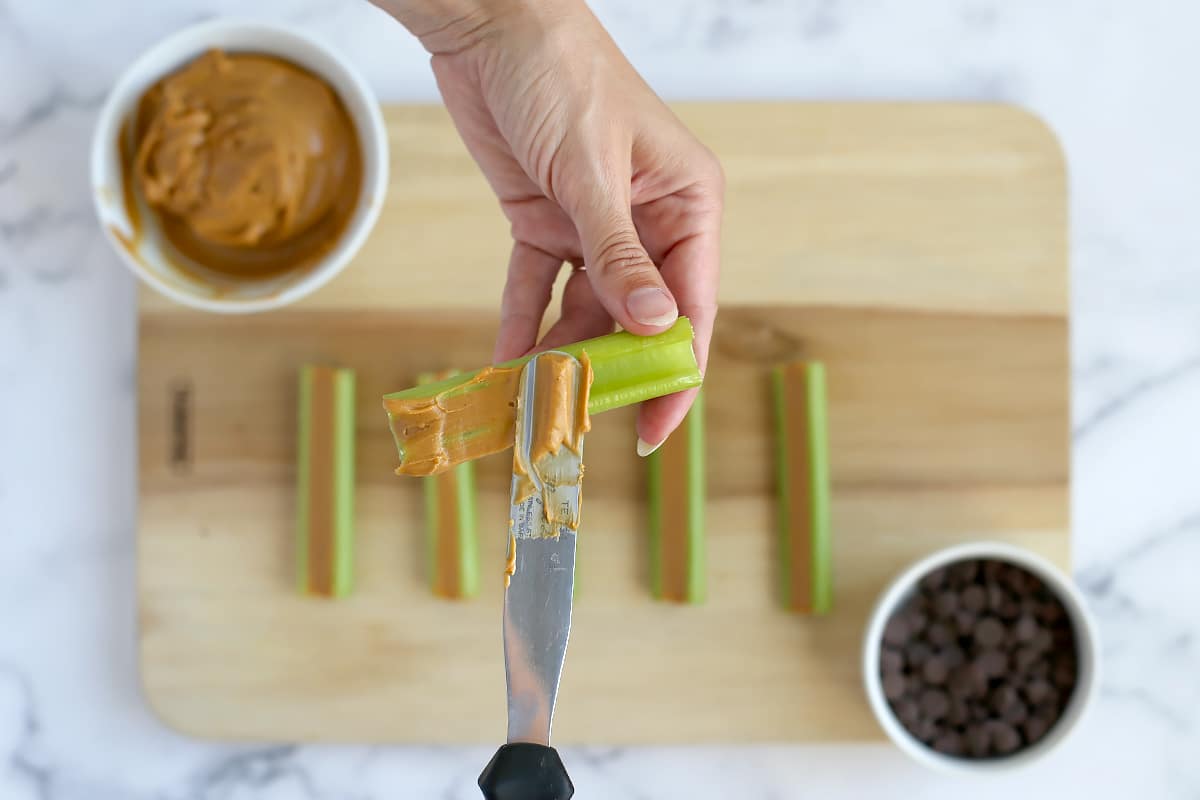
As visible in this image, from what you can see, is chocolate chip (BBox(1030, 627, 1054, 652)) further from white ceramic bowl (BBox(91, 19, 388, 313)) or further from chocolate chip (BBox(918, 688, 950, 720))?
white ceramic bowl (BBox(91, 19, 388, 313))

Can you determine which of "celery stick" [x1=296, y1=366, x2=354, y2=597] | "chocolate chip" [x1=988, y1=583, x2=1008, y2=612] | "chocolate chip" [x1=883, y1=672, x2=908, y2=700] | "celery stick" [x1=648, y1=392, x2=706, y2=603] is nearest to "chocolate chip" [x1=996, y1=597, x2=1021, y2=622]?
"chocolate chip" [x1=988, y1=583, x2=1008, y2=612]

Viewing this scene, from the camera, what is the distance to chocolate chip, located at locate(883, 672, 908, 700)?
1.79 metres

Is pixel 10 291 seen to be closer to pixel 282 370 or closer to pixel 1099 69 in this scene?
pixel 282 370

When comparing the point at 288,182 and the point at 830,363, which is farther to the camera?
the point at 830,363

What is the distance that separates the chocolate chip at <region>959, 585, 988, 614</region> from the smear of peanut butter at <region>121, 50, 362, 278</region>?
4.15ft

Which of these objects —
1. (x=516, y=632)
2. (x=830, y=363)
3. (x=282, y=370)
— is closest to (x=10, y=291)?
(x=282, y=370)

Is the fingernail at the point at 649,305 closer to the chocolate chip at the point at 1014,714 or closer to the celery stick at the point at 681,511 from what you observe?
the celery stick at the point at 681,511

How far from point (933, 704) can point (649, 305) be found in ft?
3.11

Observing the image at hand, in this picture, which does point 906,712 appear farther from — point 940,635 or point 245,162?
point 245,162

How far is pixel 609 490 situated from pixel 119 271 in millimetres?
1033

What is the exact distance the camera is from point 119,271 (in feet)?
6.57

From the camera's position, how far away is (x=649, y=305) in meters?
1.36

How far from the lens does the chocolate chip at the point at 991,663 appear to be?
1.80 metres

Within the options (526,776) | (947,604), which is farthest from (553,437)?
(947,604)
